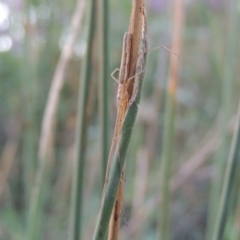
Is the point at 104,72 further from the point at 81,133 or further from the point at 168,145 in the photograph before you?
the point at 168,145

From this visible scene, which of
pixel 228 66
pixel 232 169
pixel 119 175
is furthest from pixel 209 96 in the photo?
pixel 119 175

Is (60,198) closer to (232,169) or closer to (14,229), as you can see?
(14,229)

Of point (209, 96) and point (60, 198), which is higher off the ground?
point (209, 96)

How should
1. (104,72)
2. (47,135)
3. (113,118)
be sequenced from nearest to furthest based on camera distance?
1. (104,72)
2. (47,135)
3. (113,118)

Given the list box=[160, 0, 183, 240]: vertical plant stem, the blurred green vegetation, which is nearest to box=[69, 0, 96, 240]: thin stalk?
box=[160, 0, 183, 240]: vertical plant stem

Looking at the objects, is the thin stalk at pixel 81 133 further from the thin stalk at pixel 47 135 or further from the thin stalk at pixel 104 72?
the thin stalk at pixel 47 135

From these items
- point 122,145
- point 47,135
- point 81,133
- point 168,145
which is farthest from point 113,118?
point 122,145

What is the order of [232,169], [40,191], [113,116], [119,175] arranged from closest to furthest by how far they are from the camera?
[119,175], [232,169], [40,191], [113,116]
